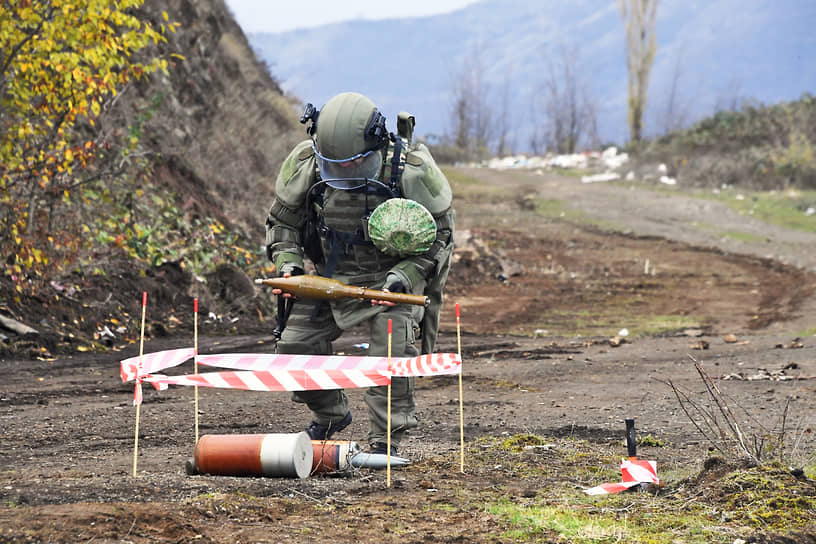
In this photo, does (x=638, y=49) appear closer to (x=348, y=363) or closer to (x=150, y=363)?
(x=348, y=363)

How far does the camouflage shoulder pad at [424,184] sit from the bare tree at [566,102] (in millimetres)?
81099

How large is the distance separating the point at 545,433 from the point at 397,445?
1.64 metres

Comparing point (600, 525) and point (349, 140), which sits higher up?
point (349, 140)

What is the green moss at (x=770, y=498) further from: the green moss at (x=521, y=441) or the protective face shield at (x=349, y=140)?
the protective face shield at (x=349, y=140)

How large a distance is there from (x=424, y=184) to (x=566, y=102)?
84419mm

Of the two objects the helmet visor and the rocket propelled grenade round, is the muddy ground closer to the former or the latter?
the rocket propelled grenade round

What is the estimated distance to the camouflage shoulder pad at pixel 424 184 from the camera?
21.1ft

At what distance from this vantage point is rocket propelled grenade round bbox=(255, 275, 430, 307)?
625 cm

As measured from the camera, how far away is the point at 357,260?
665 cm

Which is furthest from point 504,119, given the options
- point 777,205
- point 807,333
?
point 807,333

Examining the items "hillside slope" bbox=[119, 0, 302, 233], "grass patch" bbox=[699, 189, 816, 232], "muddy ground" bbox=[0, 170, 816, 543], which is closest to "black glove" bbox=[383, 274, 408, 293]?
"muddy ground" bbox=[0, 170, 816, 543]

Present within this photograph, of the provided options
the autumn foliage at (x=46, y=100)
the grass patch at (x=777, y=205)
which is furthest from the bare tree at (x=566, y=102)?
the autumn foliage at (x=46, y=100)

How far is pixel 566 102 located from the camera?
8850cm

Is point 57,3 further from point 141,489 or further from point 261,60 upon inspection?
point 261,60
